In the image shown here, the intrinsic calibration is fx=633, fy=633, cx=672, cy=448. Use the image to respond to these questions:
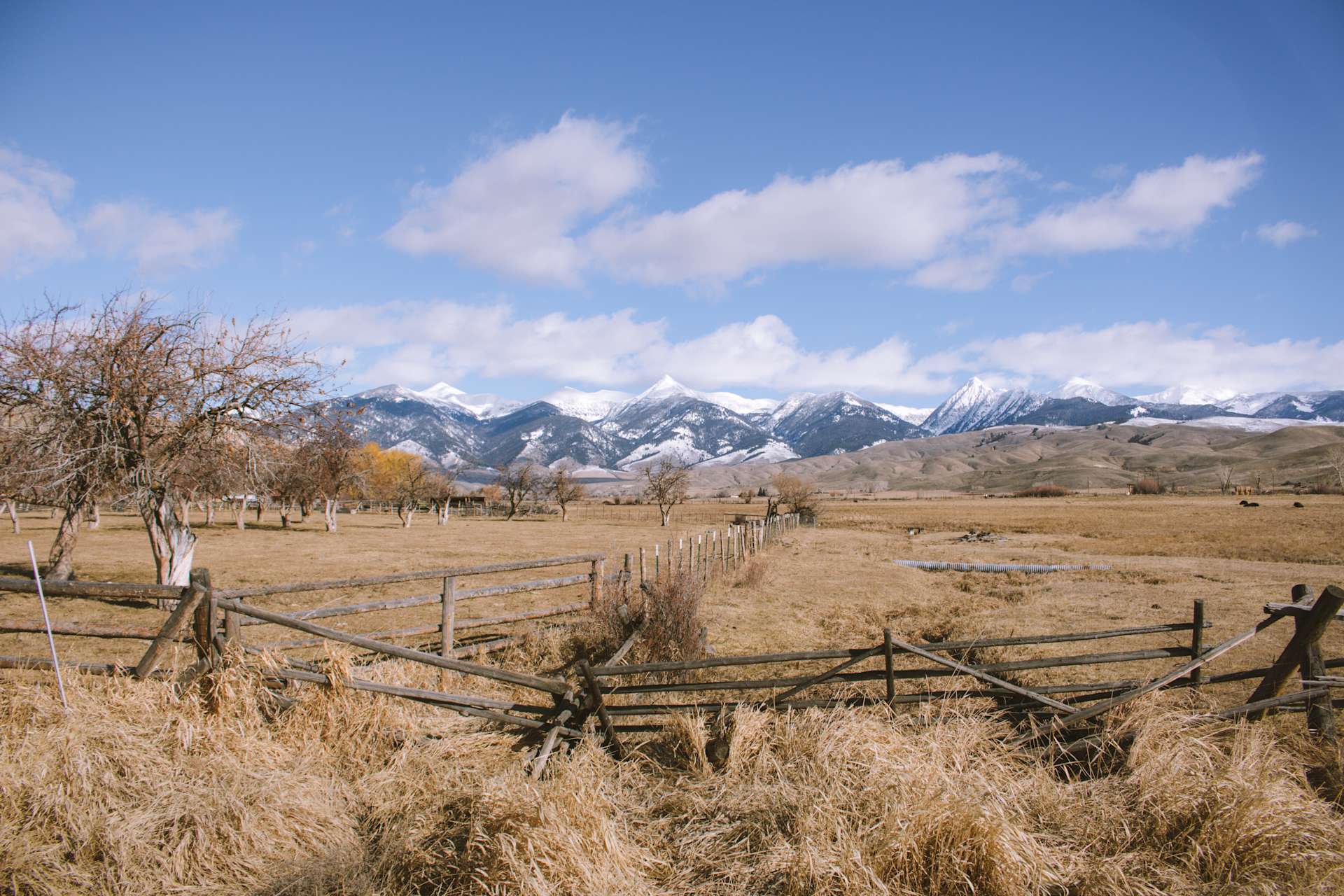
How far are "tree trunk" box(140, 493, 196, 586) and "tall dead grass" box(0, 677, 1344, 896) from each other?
30.8 feet

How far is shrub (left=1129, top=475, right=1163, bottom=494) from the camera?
111 metres

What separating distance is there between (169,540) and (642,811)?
563 inches

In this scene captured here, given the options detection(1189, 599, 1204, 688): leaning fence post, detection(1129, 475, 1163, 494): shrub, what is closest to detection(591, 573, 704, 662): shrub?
detection(1189, 599, 1204, 688): leaning fence post

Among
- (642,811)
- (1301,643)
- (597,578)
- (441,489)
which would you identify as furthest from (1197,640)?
(441,489)

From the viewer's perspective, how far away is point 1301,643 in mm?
6008

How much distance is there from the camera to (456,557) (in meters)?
28.1

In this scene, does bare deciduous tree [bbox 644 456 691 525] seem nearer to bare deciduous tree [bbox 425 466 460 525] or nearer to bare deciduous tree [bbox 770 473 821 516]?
bare deciduous tree [bbox 770 473 821 516]

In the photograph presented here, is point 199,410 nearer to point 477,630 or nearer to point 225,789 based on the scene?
point 477,630

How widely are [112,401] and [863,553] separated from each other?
2691cm

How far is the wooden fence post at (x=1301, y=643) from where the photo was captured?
18.8ft

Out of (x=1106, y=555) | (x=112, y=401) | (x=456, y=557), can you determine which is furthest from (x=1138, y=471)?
(x=112, y=401)

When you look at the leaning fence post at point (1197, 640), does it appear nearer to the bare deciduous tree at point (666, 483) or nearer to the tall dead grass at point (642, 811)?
the tall dead grass at point (642, 811)

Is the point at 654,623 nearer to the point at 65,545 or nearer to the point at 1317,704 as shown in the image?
the point at 1317,704

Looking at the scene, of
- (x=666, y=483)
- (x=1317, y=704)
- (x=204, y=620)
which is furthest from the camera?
(x=666, y=483)
